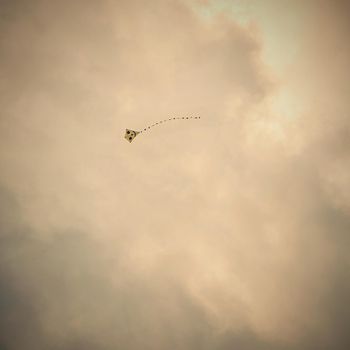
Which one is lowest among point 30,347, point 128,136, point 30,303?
point 30,347

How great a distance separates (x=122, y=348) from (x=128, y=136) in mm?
120818

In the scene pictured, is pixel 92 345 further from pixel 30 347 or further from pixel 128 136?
pixel 128 136

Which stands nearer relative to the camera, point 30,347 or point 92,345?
point 30,347

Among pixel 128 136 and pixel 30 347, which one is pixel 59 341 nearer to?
pixel 30 347

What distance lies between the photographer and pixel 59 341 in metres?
123

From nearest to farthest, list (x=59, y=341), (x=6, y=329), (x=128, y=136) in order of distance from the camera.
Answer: (x=128, y=136), (x=6, y=329), (x=59, y=341)

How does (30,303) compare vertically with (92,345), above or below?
above

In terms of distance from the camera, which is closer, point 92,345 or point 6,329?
point 6,329

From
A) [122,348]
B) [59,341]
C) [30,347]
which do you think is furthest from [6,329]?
[122,348]

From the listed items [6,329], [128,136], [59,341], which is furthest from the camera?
[59,341]

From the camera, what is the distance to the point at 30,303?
118 meters

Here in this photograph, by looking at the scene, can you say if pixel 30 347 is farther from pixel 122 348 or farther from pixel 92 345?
pixel 122 348

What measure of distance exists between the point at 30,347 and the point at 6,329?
1371 cm

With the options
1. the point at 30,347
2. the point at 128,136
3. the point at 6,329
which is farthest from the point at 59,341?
the point at 128,136
